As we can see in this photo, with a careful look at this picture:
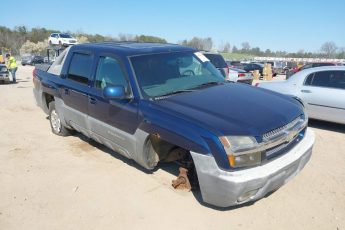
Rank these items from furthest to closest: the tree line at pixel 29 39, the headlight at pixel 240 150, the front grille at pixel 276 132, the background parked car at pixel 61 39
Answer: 1. the tree line at pixel 29 39
2. the background parked car at pixel 61 39
3. the front grille at pixel 276 132
4. the headlight at pixel 240 150

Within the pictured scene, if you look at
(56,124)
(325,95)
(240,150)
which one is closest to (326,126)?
(325,95)

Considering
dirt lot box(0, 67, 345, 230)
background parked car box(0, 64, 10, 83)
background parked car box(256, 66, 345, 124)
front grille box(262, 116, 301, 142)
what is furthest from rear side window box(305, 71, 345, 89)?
background parked car box(0, 64, 10, 83)

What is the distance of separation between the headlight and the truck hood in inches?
2.4

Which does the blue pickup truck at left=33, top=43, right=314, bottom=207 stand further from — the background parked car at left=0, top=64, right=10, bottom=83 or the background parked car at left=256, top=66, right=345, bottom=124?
the background parked car at left=0, top=64, right=10, bottom=83

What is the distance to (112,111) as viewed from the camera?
460 centimetres

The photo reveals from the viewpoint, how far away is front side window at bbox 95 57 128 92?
179 inches

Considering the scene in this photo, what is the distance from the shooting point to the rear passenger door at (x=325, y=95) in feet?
23.2

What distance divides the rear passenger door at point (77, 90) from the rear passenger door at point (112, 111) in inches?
9.4

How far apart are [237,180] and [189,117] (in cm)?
83

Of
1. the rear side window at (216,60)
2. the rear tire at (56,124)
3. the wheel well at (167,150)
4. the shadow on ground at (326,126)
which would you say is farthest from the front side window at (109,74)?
the rear side window at (216,60)

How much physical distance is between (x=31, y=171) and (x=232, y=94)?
3.18 meters

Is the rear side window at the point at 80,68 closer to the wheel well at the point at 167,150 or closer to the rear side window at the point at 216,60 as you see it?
the wheel well at the point at 167,150

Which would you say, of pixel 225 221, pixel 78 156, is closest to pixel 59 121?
pixel 78 156

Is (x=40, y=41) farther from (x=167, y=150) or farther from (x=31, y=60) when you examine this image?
(x=167, y=150)
